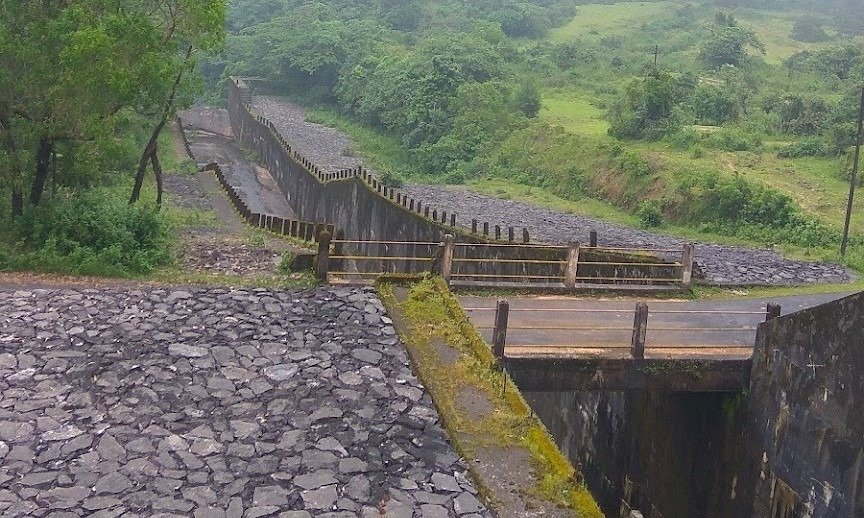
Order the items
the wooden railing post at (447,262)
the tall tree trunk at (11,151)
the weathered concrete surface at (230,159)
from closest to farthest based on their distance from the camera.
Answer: the wooden railing post at (447,262), the tall tree trunk at (11,151), the weathered concrete surface at (230,159)

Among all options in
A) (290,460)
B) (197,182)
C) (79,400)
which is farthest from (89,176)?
(197,182)

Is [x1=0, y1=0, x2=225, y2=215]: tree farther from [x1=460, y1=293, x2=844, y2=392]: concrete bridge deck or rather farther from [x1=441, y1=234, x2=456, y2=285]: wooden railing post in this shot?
[x1=460, y1=293, x2=844, y2=392]: concrete bridge deck

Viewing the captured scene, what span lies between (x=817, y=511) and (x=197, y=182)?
3140 centimetres

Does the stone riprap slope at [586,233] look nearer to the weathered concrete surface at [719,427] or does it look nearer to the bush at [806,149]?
the weathered concrete surface at [719,427]

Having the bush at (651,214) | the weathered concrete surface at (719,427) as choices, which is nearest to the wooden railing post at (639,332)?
the weathered concrete surface at (719,427)

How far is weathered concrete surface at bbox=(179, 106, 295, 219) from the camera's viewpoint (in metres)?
43.6

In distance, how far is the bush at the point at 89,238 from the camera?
1502 centimetres

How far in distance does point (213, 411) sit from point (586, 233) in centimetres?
1764

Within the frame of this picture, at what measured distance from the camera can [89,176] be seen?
56.3 feet

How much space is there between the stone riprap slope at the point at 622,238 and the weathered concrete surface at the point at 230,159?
9824 mm

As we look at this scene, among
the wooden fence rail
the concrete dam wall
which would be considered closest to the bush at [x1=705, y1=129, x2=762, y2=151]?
the wooden fence rail

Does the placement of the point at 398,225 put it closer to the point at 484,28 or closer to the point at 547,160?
the point at 547,160

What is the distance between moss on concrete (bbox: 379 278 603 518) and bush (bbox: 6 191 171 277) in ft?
16.3

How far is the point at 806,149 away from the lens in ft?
107
